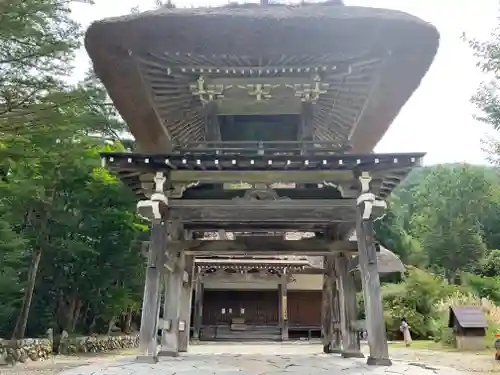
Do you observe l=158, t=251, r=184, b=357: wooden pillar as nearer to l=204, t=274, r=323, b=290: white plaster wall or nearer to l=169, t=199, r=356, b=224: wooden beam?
l=169, t=199, r=356, b=224: wooden beam

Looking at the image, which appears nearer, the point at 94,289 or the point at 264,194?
the point at 264,194

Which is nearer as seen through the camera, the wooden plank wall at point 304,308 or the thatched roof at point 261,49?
the thatched roof at point 261,49

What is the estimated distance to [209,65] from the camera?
6789mm

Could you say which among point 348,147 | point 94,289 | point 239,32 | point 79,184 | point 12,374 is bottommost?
point 12,374

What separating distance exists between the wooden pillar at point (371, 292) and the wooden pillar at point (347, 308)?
6.39ft

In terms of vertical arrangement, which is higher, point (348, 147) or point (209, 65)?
point (209, 65)

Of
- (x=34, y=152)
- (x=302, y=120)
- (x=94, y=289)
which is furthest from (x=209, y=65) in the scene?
(x=94, y=289)

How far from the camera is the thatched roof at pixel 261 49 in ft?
19.9

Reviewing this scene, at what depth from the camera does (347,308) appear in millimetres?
8211

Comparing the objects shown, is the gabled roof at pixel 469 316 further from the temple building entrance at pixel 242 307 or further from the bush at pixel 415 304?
the temple building entrance at pixel 242 307

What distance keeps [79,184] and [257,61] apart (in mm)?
10257

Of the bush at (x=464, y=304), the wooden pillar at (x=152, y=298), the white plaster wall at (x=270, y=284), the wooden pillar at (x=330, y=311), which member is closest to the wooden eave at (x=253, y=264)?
the white plaster wall at (x=270, y=284)

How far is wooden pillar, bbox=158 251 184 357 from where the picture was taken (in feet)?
24.9

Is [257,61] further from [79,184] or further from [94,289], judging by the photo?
[94,289]
